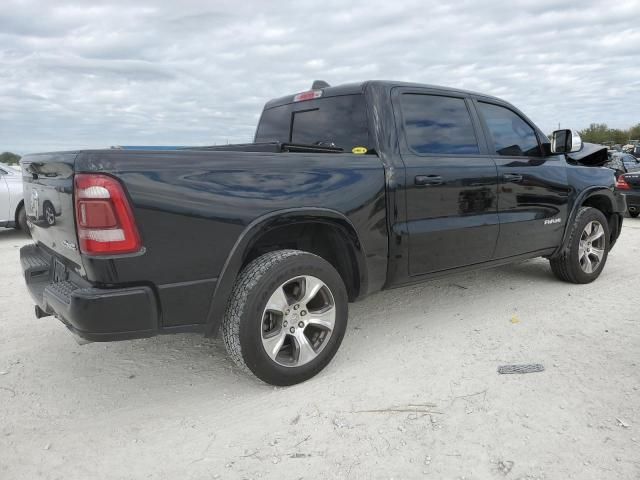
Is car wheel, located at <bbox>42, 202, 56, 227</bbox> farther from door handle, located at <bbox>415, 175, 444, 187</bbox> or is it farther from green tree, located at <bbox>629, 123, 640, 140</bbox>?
green tree, located at <bbox>629, 123, 640, 140</bbox>

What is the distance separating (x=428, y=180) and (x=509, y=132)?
135cm

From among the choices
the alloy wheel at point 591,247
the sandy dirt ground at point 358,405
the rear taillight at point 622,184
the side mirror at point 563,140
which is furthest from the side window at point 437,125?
the rear taillight at point 622,184

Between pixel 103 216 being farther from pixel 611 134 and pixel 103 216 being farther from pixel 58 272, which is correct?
pixel 611 134

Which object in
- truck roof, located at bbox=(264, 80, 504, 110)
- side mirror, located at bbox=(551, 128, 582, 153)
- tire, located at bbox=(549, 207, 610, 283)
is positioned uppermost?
truck roof, located at bbox=(264, 80, 504, 110)

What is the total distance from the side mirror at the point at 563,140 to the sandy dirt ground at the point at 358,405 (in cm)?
144

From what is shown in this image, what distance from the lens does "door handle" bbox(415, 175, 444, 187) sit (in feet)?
11.3

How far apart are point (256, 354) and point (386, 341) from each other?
125 centimetres

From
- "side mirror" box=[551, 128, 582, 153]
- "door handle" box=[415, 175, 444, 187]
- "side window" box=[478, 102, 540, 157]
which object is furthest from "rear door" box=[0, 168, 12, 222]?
"side mirror" box=[551, 128, 582, 153]

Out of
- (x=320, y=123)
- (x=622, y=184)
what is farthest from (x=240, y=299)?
(x=622, y=184)

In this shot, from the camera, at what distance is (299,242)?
3.29 m

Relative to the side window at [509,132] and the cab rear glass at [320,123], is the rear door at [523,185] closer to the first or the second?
the side window at [509,132]

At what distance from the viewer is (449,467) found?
222cm

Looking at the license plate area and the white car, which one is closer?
the license plate area

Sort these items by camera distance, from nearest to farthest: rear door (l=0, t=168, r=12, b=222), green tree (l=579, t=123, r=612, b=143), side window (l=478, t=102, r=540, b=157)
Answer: side window (l=478, t=102, r=540, b=157), rear door (l=0, t=168, r=12, b=222), green tree (l=579, t=123, r=612, b=143)
